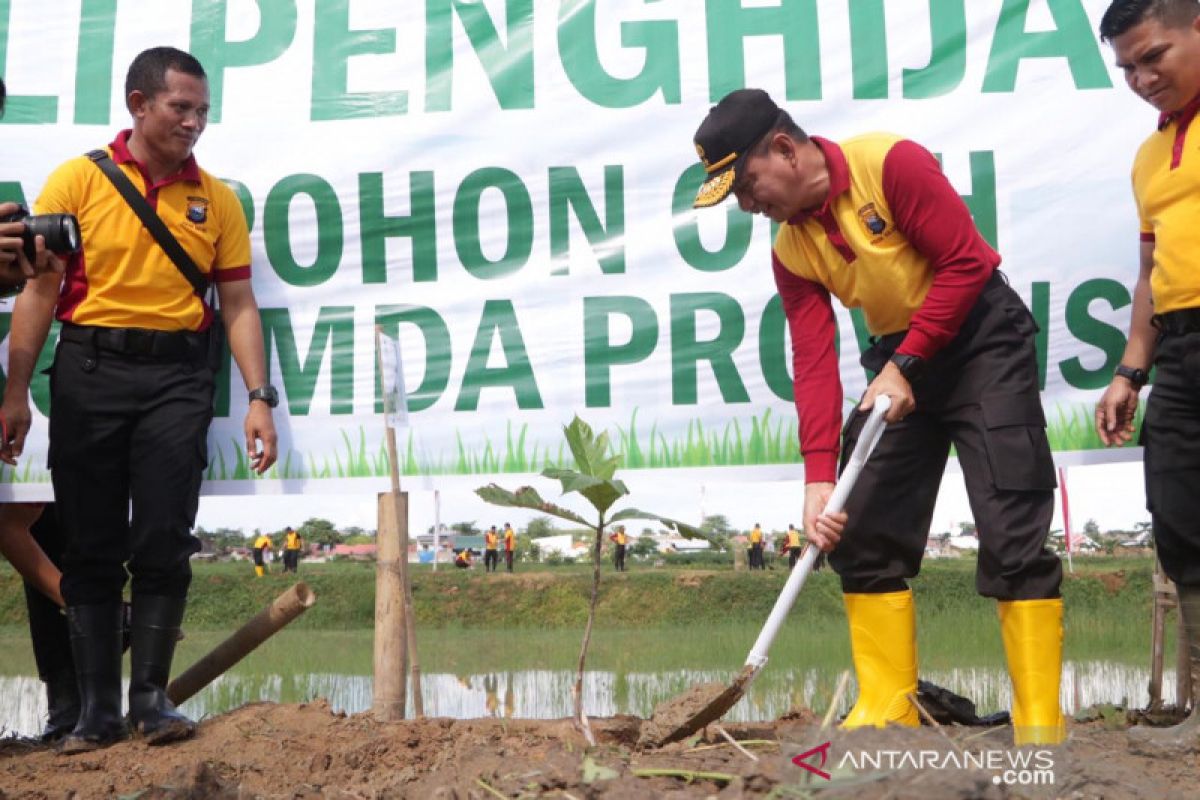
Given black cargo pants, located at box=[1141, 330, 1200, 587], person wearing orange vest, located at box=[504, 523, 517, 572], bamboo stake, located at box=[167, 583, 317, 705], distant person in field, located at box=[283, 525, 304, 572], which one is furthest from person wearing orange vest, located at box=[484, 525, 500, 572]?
black cargo pants, located at box=[1141, 330, 1200, 587]

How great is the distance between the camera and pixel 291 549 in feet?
44.6

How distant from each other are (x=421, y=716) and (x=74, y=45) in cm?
245

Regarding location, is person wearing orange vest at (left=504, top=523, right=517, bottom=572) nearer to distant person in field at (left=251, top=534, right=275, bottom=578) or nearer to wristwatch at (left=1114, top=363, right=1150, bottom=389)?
distant person in field at (left=251, top=534, right=275, bottom=578)

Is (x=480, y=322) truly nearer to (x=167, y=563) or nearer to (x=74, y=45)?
(x=167, y=563)

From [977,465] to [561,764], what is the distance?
1386 millimetres

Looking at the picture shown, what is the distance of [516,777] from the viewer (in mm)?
2041

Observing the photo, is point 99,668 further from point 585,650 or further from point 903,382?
point 903,382

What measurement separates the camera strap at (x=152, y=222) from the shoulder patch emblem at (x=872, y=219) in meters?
1.89

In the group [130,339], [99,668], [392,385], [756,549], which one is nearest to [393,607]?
[392,385]

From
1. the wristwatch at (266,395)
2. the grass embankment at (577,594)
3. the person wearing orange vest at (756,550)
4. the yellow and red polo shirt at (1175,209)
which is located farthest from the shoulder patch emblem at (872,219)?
the person wearing orange vest at (756,550)

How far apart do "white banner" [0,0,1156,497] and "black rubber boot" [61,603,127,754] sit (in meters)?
0.65

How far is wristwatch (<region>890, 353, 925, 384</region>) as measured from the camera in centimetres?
290

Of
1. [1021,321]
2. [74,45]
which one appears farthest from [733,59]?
[74,45]

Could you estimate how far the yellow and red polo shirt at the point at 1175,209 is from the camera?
307 cm
